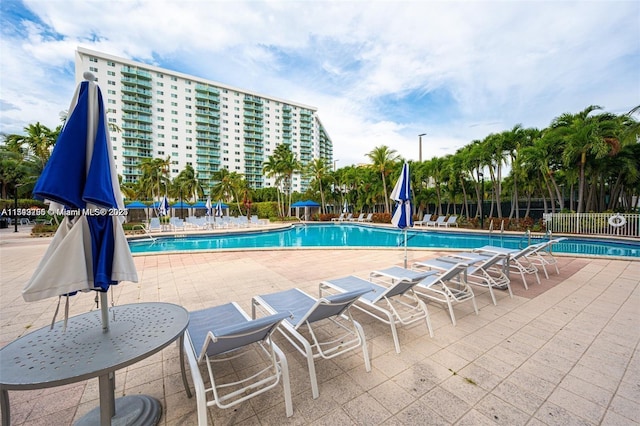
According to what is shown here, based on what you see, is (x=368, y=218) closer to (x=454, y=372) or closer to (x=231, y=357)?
(x=454, y=372)

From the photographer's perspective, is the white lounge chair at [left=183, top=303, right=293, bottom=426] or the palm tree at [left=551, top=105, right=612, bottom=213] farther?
the palm tree at [left=551, top=105, right=612, bottom=213]

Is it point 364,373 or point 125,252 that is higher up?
point 125,252

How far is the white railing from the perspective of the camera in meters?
11.9

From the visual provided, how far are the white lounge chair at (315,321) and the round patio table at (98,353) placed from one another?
0.98m

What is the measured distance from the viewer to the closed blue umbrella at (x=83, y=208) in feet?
4.85

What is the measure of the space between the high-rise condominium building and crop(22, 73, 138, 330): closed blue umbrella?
4536 centimetres

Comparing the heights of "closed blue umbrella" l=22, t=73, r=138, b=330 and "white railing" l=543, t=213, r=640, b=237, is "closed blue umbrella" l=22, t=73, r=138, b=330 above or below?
above

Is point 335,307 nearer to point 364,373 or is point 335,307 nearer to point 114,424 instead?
point 364,373

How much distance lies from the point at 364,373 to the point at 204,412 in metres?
1.37

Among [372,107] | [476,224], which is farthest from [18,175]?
[476,224]

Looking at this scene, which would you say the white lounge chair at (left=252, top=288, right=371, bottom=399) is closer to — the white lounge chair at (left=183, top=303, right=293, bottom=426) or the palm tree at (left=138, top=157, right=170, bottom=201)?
the white lounge chair at (left=183, top=303, right=293, bottom=426)

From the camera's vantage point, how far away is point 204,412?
5.26 feet

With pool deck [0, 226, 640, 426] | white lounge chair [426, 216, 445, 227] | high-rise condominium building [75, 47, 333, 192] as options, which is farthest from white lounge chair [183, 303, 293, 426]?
high-rise condominium building [75, 47, 333, 192]

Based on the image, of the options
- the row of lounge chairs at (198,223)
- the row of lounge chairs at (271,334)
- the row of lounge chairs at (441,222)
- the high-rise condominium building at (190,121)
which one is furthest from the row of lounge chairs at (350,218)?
the high-rise condominium building at (190,121)
